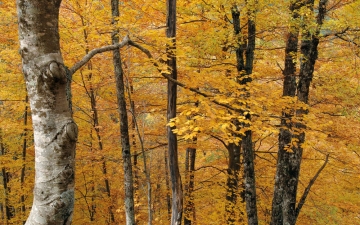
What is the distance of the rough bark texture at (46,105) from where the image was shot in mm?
2287

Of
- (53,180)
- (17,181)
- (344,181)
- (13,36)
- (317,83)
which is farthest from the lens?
(17,181)

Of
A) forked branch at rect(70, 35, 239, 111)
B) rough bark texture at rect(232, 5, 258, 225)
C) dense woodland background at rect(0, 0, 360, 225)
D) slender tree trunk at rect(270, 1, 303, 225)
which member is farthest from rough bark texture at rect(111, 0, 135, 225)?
slender tree trunk at rect(270, 1, 303, 225)

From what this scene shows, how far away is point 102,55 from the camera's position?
8.89 m

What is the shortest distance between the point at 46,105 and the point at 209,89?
3550mm

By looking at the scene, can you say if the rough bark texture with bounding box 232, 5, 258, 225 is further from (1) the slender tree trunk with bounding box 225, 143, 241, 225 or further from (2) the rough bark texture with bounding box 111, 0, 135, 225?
(2) the rough bark texture with bounding box 111, 0, 135, 225

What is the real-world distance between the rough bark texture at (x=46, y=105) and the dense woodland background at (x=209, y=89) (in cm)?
175

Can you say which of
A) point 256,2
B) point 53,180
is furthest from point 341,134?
point 53,180

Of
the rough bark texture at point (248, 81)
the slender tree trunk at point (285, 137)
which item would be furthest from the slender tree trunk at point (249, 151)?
the slender tree trunk at point (285, 137)

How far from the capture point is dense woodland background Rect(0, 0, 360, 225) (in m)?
4.99

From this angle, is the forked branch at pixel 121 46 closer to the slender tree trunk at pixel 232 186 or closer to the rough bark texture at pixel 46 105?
the rough bark texture at pixel 46 105

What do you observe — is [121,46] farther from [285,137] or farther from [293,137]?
[285,137]

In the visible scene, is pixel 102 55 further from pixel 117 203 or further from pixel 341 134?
pixel 341 134

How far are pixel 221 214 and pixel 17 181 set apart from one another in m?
7.75

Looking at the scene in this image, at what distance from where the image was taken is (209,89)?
536 cm
